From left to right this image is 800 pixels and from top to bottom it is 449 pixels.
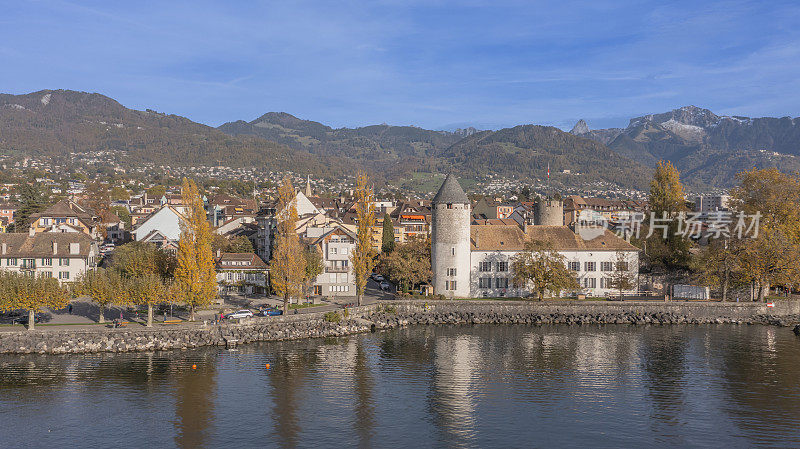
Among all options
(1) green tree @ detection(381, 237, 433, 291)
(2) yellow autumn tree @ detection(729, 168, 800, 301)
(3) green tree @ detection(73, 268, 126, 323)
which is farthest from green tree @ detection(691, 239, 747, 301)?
(3) green tree @ detection(73, 268, 126, 323)

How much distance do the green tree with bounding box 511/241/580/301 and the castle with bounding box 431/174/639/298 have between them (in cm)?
155

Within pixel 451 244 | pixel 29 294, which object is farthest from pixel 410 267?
pixel 29 294

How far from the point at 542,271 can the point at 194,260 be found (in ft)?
122

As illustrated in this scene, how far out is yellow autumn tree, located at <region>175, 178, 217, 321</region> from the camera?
192 feet

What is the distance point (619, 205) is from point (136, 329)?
150340 millimetres

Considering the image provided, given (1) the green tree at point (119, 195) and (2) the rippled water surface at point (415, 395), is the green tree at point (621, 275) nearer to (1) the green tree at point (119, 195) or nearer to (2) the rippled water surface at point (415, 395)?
(2) the rippled water surface at point (415, 395)

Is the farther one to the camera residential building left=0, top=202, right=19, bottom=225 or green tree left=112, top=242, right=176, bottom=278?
residential building left=0, top=202, right=19, bottom=225

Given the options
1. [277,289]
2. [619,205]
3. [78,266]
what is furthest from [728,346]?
[619,205]

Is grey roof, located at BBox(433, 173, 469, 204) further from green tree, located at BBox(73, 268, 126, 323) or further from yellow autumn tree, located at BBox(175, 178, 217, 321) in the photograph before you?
green tree, located at BBox(73, 268, 126, 323)

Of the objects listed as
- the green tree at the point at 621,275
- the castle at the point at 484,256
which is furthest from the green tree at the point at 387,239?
the green tree at the point at 621,275

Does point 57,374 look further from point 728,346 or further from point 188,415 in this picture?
point 728,346

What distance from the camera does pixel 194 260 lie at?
5966 centimetres

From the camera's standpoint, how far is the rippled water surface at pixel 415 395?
111 feet

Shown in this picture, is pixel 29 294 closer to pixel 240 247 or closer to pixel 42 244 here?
pixel 42 244
